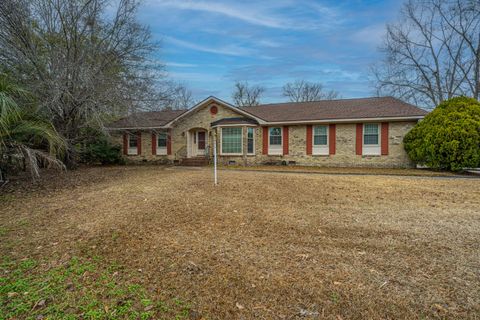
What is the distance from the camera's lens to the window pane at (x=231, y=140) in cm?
1703

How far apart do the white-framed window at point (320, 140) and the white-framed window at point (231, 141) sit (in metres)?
4.63

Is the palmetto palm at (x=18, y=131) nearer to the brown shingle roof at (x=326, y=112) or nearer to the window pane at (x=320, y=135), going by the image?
the brown shingle roof at (x=326, y=112)

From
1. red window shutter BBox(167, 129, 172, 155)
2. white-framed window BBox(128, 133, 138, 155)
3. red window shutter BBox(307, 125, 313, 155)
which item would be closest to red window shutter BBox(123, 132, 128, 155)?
white-framed window BBox(128, 133, 138, 155)

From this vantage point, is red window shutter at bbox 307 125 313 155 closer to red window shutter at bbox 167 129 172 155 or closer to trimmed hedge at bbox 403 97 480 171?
trimmed hedge at bbox 403 97 480 171

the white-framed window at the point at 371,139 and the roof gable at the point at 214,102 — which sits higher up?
the roof gable at the point at 214,102

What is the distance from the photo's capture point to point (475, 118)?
12.1 meters

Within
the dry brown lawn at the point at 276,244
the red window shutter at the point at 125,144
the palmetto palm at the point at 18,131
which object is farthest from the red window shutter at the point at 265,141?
the palmetto palm at the point at 18,131

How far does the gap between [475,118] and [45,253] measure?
16545 mm

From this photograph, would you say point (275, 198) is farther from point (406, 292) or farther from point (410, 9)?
point (410, 9)

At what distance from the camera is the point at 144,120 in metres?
15.6

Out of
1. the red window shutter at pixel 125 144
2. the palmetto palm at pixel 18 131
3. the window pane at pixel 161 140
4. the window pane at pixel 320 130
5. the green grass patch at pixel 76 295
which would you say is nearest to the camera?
the green grass patch at pixel 76 295

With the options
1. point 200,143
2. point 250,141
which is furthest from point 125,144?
point 250,141

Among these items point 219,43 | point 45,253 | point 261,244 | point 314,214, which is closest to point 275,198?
point 314,214

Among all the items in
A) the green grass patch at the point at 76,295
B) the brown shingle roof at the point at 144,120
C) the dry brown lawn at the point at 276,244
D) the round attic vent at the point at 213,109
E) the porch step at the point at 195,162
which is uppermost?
the round attic vent at the point at 213,109
